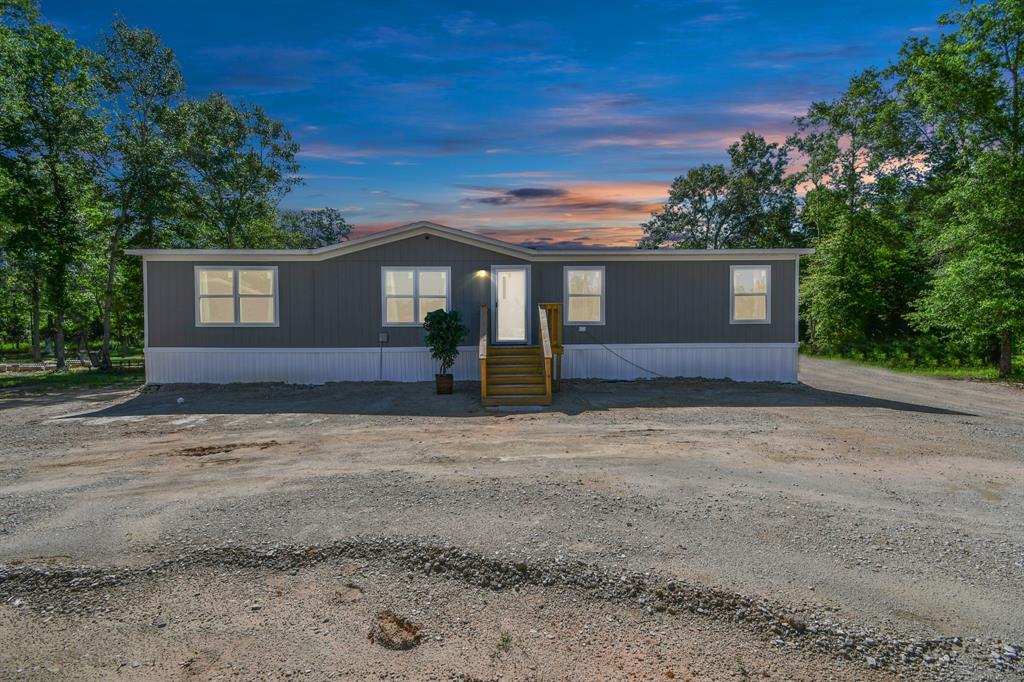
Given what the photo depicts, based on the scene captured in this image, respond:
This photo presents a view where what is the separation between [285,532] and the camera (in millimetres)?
4578

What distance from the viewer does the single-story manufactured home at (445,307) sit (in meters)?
12.8

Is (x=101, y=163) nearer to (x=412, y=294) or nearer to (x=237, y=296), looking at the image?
(x=237, y=296)

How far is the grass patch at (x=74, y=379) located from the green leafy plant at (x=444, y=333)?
7.80 meters

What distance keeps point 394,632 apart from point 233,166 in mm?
24421

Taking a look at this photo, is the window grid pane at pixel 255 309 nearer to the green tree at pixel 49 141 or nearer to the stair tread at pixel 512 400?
the stair tread at pixel 512 400

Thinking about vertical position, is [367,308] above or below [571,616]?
above

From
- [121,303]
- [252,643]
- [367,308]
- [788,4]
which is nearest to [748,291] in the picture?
[788,4]

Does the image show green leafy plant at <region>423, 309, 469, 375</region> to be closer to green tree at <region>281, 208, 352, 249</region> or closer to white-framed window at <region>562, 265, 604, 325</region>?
white-framed window at <region>562, 265, 604, 325</region>

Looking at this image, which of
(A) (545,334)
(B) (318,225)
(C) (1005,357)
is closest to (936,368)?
(C) (1005,357)

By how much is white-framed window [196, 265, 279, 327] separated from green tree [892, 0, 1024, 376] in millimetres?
17535

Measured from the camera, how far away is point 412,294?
1294 cm

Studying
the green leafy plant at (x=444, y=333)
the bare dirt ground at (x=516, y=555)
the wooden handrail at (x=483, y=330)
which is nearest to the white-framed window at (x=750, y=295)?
the bare dirt ground at (x=516, y=555)

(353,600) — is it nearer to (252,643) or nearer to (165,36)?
(252,643)

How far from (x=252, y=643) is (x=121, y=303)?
30.1 metres
